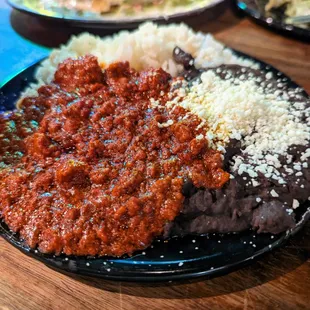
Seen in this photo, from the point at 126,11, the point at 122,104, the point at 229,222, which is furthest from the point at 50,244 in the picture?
the point at 126,11

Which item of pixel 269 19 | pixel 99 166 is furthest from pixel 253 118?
pixel 269 19

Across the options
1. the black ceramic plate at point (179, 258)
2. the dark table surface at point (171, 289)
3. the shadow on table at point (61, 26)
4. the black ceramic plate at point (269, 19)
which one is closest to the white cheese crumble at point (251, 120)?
the black ceramic plate at point (179, 258)

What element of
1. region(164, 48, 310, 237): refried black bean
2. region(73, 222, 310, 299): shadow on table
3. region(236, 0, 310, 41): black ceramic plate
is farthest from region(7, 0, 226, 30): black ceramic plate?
region(73, 222, 310, 299): shadow on table

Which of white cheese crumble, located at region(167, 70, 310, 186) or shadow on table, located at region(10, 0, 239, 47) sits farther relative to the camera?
shadow on table, located at region(10, 0, 239, 47)

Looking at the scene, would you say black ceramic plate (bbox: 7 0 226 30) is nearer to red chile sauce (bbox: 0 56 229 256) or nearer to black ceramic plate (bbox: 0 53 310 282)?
red chile sauce (bbox: 0 56 229 256)

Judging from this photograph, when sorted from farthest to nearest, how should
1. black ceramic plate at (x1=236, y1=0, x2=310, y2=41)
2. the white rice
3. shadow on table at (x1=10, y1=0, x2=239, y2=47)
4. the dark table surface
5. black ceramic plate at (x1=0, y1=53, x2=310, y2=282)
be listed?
shadow on table at (x1=10, y1=0, x2=239, y2=47)
black ceramic plate at (x1=236, y1=0, x2=310, y2=41)
the white rice
the dark table surface
black ceramic plate at (x1=0, y1=53, x2=310, y2=282)
